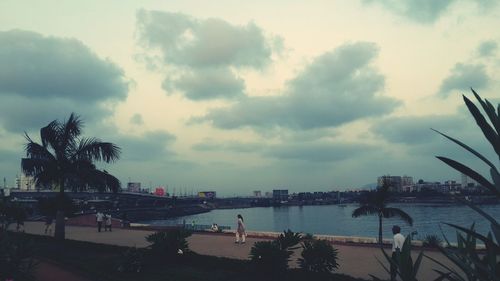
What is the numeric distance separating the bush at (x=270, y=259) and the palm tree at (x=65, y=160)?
40.0 feet

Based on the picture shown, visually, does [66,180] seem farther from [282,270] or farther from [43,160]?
[282,270]

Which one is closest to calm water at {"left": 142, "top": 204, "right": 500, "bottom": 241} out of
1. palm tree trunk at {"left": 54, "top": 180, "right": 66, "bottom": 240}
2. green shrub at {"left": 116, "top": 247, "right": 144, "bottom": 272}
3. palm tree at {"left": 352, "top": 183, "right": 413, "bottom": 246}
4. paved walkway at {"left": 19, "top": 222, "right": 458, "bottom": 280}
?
palm tree at {"left": 352, "top": 183, "right": 413, "bottom": 246}

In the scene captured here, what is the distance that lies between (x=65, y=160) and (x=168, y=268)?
10674 millimetres

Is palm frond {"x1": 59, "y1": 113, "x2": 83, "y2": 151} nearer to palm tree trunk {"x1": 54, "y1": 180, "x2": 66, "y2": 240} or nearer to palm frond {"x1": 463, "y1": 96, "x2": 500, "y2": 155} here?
palm tree trunk {"x1": 54, "y1": 180, "x2": 66, "y2": 240}

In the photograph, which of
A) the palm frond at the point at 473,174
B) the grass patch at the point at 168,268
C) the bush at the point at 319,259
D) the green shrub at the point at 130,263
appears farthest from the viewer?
the green shrub at the point at 130,263

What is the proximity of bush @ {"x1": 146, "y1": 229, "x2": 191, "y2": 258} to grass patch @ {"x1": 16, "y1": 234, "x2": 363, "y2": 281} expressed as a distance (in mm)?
220

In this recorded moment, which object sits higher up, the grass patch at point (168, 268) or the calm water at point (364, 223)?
the grass patch at point (168, 268)

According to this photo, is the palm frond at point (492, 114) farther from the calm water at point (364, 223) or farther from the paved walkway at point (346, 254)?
the calm water at point (364, 223)

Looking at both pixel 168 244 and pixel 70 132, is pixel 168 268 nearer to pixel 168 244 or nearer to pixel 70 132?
pixel 168 244

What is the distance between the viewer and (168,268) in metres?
12.1

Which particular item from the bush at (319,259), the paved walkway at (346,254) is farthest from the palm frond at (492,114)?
the bush at (319,259)

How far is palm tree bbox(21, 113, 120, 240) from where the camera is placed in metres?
19.3

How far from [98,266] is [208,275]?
Result: 13.2 ft

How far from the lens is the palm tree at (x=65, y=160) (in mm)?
19344
